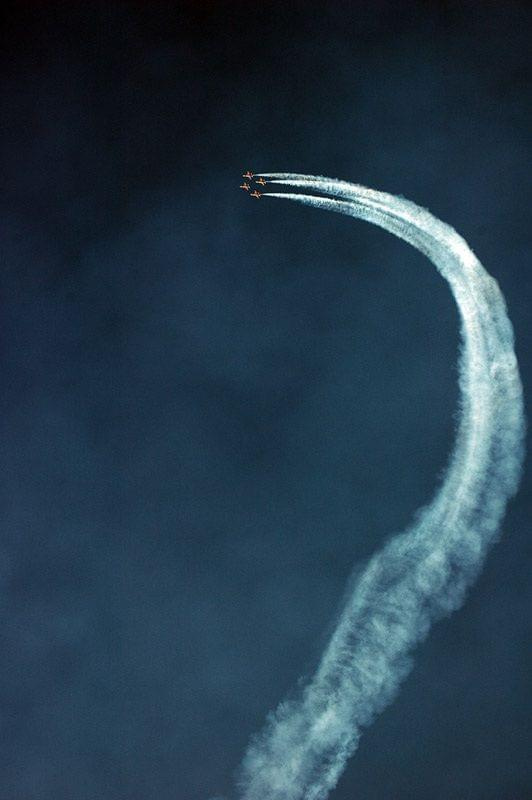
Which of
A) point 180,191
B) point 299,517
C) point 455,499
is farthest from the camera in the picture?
point 180,191

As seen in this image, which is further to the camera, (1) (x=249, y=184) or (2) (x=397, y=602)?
(1) (x=249, y=184)

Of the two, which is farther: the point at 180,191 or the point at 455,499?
the point at 180,191

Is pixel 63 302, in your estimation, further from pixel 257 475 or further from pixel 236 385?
pixel 257 475

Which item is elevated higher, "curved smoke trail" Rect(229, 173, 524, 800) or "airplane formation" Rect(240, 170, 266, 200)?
"airplane formation" Rect(240, 170, 266, 200)

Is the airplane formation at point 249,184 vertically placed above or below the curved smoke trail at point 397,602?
above

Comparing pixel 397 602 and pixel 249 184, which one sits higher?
pixel 249 184

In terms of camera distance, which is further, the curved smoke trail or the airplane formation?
the airplane formation

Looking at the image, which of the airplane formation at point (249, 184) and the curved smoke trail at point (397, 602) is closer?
the curved smoke trail at point (397, 602)

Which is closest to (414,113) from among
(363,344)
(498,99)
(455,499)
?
(498,99)
